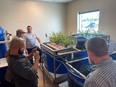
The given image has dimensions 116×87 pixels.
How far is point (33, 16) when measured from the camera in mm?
4867

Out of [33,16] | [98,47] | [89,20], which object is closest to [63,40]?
[98,47]

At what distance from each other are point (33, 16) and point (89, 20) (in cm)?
232

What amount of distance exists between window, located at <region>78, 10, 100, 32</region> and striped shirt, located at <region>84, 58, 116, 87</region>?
327cm

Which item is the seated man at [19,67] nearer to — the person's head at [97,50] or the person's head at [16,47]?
the person's head at [16,47]

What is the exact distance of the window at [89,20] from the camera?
4.10 metres

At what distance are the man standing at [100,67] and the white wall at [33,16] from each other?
4216 mm

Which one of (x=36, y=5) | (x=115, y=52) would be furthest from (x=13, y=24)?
(x=115, y=52)

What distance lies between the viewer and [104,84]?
0.81 meters

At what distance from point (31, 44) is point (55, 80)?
5.31ft

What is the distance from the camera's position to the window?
4.10 meters

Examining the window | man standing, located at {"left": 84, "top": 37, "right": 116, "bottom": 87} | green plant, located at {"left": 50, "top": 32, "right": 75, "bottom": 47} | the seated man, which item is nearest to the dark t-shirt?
Result: the seated man

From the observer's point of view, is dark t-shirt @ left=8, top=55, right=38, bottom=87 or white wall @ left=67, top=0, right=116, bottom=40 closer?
dark t-shirt @ left=8, top=55, right=38, bottom=87

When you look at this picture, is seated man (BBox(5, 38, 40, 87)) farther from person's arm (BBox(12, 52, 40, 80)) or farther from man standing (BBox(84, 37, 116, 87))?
man standing (BBox(84, 37, 116, 87))

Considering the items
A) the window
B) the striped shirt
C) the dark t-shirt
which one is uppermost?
the window
